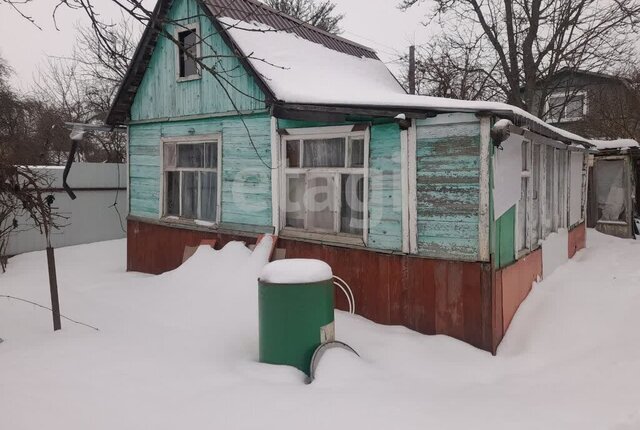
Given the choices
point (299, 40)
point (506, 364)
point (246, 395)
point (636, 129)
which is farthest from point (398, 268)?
point (636, 129)

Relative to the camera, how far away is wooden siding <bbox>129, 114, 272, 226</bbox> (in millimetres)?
7004

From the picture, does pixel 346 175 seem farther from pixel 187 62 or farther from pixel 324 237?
pixel 187 62

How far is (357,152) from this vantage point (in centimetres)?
609

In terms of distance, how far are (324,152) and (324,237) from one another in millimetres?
1190

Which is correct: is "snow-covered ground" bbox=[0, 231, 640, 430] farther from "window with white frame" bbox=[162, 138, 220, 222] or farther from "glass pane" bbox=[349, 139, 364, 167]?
"glass pane" bbox=[349, 139, 364, 167]

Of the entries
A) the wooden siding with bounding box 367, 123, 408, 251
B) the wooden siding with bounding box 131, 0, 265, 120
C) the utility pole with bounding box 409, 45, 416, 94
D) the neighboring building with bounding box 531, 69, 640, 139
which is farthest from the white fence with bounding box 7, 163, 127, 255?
the neighboring building with bounding box 531, 69, 640, 139

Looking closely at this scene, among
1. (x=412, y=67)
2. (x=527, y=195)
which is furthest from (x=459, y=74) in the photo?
(x=527, y=195)

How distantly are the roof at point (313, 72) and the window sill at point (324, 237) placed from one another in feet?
5.67

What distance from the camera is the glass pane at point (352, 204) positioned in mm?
6109

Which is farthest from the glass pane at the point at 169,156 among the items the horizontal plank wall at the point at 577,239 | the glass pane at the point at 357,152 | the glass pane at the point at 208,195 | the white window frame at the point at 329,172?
the horizontal plank wall at the point at 577,239

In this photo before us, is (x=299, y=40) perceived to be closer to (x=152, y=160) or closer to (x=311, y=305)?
(x=152, y=160)

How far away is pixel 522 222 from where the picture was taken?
6.44 metres

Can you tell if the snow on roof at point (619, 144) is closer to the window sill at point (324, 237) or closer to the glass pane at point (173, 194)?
the window sill at point (324, 237)

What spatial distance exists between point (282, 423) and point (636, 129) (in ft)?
56.7
